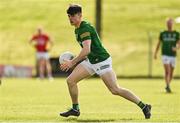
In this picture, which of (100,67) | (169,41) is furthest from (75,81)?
(169,41)

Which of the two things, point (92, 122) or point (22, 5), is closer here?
point (92, 122)

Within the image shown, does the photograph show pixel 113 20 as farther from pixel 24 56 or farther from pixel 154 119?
pixel 154 119

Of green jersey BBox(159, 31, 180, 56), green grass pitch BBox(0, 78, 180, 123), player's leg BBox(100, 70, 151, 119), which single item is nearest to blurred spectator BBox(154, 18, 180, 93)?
green jersey BBox(159, 31, 180, 56)

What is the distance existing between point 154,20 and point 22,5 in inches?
533

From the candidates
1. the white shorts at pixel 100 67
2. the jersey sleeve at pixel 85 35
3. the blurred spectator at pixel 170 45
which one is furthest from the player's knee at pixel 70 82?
the blurred spectator at pixel 170 45

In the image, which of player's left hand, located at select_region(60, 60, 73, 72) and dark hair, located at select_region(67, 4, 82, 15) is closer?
player's left hand, located at select_region(60, 60, 73, 72)

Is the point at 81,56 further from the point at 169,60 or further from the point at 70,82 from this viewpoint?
the point at 169,60

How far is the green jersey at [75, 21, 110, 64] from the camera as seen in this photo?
48.9ft

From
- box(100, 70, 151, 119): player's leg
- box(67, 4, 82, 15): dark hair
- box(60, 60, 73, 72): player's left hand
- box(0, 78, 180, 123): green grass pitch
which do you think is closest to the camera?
box(60, 60, 73, 72): player's left hand

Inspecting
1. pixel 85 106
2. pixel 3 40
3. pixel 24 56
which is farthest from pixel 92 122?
pixel 3 40

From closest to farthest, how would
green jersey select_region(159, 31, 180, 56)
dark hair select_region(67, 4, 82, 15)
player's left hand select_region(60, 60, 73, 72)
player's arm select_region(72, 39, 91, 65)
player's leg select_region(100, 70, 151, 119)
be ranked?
1. player's left hand select_region(60, 60, 73, 72)
2. player's arm select_region(72, 39, 91, 65)
3. dark hair select_region(67, 4, 82, 15)
4. player's leg select_region(100, 70, 151, 119)
5. green jersey select_region(159, 31, 180, 56)

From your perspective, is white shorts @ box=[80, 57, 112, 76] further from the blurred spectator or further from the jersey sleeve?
the blurred spectator

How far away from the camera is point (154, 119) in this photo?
1508cm

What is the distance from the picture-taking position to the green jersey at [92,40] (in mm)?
14916
